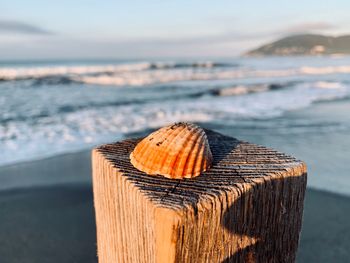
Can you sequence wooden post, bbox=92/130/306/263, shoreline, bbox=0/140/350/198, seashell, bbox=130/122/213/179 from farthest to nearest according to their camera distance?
shoreline, bbox=0/140/350/198 → seashell, bbox=130/122/213/179 → wooden post, bbox=92/130/306/263

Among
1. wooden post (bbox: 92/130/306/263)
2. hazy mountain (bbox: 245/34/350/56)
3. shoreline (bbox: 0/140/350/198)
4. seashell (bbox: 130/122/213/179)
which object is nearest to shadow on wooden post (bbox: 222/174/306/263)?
wooden post (bbox: 92/130/306/263)

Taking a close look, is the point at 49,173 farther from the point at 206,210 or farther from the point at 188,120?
the point at 188,120

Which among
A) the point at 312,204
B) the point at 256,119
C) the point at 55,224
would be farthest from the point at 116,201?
the point at 256,119

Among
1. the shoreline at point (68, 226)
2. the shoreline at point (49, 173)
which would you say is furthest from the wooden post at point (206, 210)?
the shoreline at point (49, 173)

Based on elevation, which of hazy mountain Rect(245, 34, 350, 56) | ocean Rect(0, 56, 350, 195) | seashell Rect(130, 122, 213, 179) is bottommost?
ocean Rect(0, 56, 350, 195)

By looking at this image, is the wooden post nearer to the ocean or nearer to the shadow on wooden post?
the shadow on wooden post

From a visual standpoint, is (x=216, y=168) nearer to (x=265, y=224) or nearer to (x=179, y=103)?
(x=265, y=224)

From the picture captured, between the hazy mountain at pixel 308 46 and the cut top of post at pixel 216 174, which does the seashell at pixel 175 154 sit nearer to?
the cut top of post at pixel 216 174
